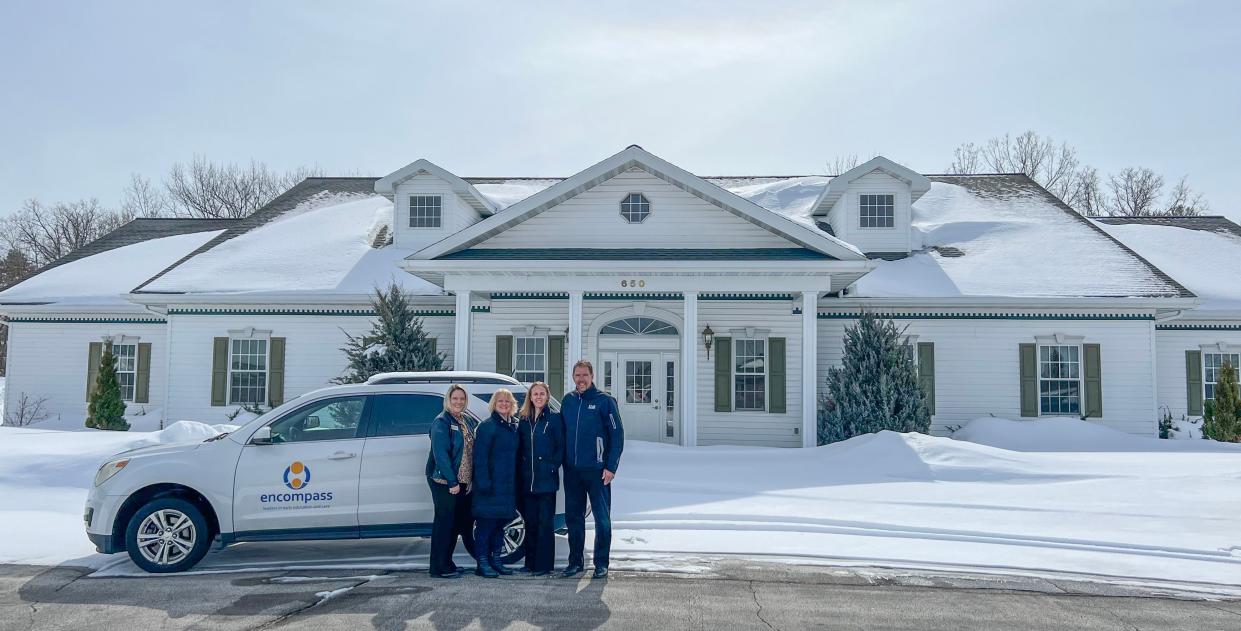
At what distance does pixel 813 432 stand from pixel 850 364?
1.75 metres

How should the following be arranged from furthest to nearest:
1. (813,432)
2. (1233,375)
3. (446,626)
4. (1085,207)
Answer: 1. (1085,207)
2. (1233,375)
3. (813,432)
4. (446,626)

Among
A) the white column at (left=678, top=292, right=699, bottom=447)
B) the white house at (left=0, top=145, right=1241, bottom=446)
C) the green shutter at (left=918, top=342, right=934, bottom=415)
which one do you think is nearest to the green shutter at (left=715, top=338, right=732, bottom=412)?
the white house at (left=0, top=145, right=1241, bottom=446)

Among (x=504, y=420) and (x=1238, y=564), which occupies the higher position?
(x=504, y=420)

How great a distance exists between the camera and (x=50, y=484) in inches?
441

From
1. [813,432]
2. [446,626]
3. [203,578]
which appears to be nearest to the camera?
[446,626]

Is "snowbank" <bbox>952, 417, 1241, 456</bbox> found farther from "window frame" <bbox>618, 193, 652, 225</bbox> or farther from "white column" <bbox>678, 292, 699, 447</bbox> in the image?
"window frame" <bbox>618, 193, 652, 225</bbox>

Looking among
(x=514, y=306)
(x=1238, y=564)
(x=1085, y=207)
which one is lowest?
A: (x=1238, y=564)

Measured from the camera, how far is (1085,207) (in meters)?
44.4

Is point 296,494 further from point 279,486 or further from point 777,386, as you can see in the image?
point 777,386

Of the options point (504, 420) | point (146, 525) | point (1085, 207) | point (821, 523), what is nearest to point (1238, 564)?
point (821, 523)

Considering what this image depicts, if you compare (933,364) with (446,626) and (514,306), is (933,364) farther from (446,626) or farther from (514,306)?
(446,626)

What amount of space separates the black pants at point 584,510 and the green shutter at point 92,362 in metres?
17.4

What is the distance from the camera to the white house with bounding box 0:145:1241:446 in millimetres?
15375

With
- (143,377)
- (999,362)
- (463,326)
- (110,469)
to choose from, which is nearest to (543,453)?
(110,469)
